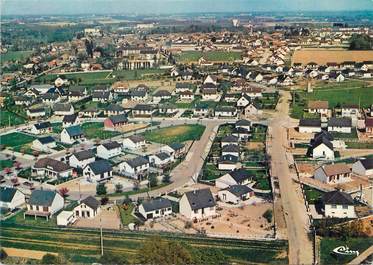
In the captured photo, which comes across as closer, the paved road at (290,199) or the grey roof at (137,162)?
the paved road at (290,199)

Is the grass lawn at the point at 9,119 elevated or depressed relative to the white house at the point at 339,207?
depressed

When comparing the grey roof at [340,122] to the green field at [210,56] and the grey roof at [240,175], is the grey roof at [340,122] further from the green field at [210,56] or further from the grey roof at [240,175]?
the green field at [210,56]

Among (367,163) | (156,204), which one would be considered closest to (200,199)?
(156,204)

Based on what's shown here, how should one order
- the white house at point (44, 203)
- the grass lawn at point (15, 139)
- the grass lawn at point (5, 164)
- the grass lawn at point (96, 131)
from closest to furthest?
the white house at point (44, 203) < the grass lawn at point (5, 164) < the grass lawn at point (15, 139) < the grass lawn at point (96, 131)

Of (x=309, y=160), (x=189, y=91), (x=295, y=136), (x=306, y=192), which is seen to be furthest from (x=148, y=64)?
(x=306, y=192)

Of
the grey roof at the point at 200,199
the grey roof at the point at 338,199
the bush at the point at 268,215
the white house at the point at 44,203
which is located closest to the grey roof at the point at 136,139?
the white house at the point at 44,203

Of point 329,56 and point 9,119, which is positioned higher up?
point 329,56

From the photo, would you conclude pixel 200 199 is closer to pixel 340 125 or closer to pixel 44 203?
pixel 44 203

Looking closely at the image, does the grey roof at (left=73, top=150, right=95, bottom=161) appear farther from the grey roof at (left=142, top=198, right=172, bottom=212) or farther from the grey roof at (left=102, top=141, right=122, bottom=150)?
the grey roof at (left=142, top=198, right=172, bottom=212)
